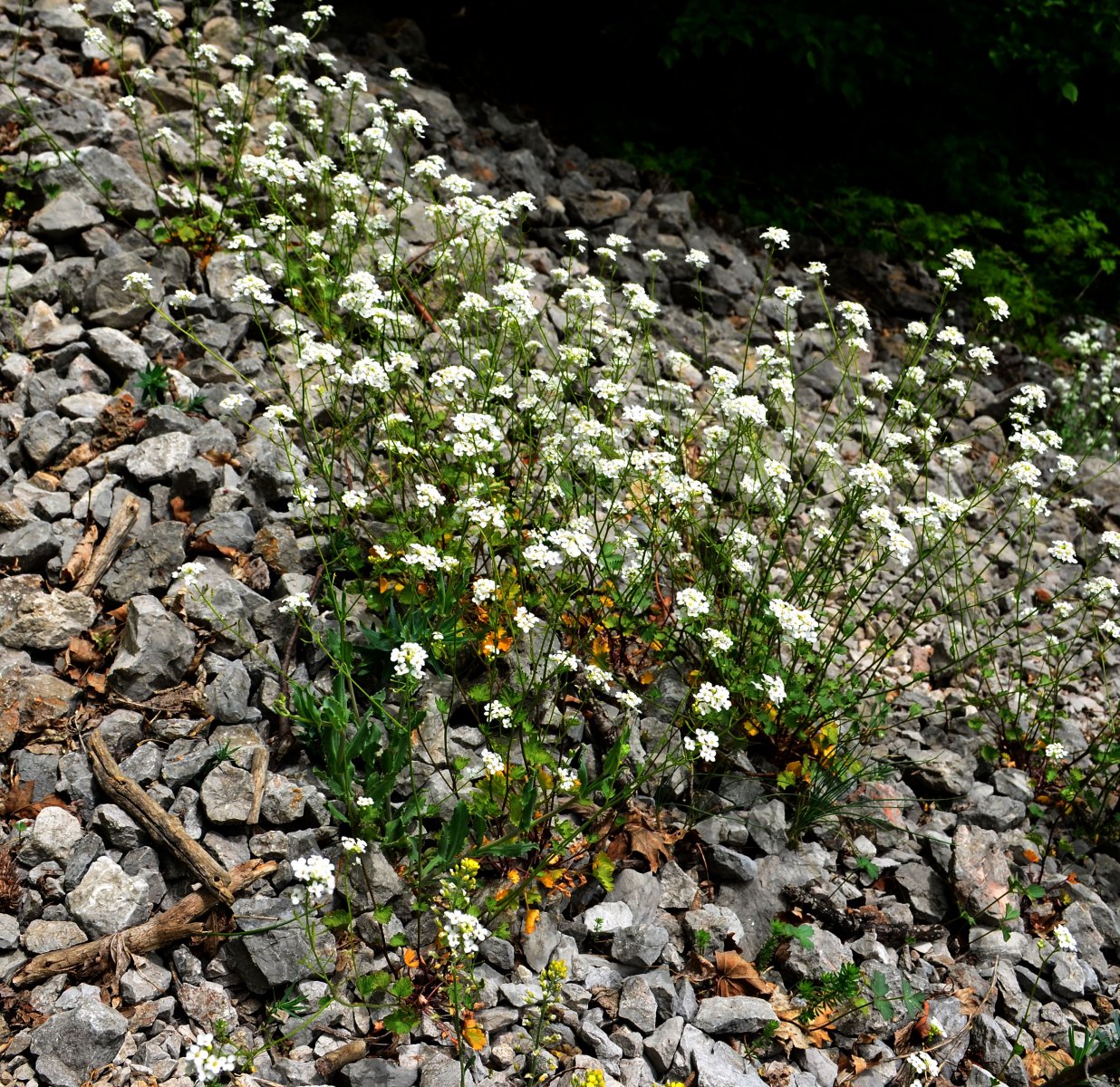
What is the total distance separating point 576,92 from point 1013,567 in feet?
18.3

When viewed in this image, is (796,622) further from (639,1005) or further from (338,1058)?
(338,1058)

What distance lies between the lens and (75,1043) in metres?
2.63

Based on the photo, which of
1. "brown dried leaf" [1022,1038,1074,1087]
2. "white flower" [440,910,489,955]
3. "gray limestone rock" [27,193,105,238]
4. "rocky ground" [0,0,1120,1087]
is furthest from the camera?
"gray limestone rock" [27,193,105,238]

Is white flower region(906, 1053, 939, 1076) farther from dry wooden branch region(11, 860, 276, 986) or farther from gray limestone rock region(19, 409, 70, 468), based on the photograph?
gray limestone rock region(19, 409, 70, 468)

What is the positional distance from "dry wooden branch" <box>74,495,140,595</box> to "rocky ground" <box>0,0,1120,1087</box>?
0.01 metres

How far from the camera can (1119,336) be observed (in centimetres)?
798

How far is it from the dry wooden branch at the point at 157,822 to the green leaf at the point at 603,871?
1.24m

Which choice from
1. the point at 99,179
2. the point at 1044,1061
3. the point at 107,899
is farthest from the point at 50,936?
the point at 99,179

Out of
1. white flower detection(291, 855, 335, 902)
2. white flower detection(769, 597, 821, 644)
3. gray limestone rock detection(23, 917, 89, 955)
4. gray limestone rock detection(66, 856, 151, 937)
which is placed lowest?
gray limestone rock detection(23, 917, 89, 955)

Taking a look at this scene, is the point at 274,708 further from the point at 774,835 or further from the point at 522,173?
the point at 522,173

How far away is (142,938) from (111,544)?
1656 mm

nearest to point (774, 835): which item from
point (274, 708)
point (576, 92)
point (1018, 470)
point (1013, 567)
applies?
point (1018, 470)

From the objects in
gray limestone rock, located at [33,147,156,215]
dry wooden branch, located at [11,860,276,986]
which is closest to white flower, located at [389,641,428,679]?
dry wooden branch, located at [11,860,276,986]

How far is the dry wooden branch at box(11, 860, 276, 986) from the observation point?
2.80 meters
